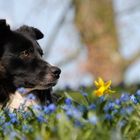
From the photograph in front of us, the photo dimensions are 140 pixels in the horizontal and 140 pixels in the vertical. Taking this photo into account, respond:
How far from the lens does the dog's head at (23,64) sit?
8.21 metres

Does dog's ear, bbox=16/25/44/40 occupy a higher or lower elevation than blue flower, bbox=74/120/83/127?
higher

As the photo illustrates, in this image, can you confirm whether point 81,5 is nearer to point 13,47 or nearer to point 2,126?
point 13,47

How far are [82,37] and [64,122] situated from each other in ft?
73.0

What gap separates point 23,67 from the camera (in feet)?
27.6

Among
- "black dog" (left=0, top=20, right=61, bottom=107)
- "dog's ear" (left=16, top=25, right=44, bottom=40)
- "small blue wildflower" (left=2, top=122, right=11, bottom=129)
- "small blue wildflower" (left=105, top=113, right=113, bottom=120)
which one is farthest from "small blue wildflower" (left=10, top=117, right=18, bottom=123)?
"dog's ear" (left=16, top=25, right=44, bottom=40)

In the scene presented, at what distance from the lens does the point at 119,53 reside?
83.3ft

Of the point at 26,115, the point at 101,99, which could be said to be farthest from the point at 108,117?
the point at 26,115

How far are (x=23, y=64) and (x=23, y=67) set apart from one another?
0.13ft

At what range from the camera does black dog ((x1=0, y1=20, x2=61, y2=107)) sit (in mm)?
8172

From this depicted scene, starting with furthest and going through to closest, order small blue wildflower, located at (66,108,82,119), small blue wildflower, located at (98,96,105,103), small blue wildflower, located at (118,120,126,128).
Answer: small blue wildflower, located at (98,96,105,103), small blue wildflower, located at (118,120,126,128), small blue wildflower, located at (66,108,82,119)

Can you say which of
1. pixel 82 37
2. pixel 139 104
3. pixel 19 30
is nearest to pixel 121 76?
pixel 82 37

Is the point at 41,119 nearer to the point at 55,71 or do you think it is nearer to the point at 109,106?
the point at 109,106

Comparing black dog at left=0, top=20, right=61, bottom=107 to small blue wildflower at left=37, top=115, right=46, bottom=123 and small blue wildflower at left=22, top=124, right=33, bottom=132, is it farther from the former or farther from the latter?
small blue wildflower at left=22, top=124, right=33, bottom=132

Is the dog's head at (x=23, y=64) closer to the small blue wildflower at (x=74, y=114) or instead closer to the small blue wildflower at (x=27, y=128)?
the small blue wildflower at (x=27, y=128)
